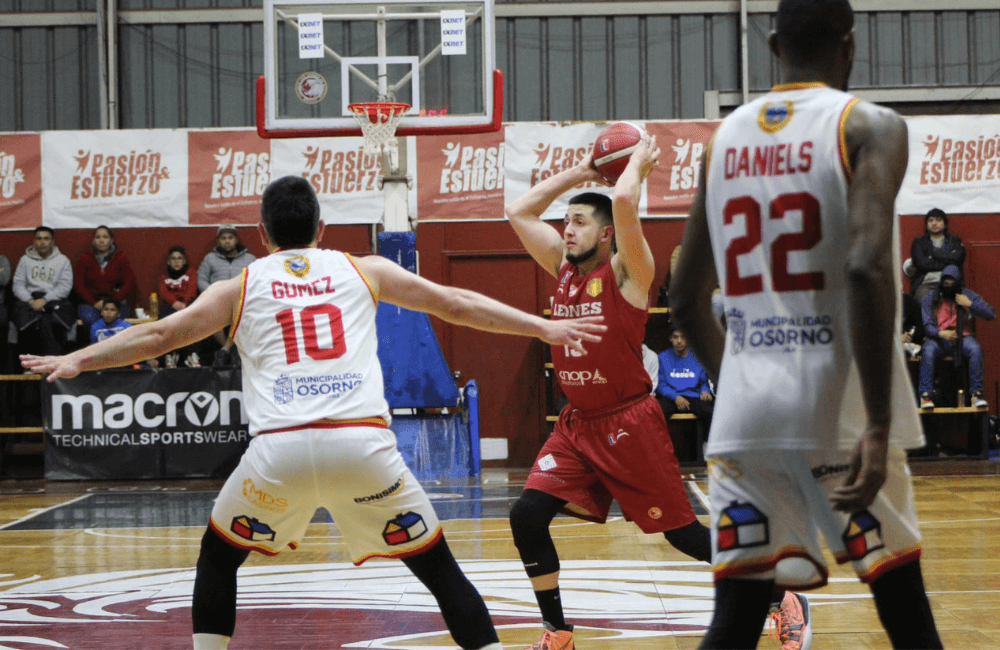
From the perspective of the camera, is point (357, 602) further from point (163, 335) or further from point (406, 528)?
point (163, 335)

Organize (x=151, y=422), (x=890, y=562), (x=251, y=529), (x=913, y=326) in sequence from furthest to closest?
(x=913, y=326), (x=151, y=422), (x=251, y=529), (x=890, y=562)

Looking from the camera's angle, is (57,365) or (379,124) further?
(379,124)

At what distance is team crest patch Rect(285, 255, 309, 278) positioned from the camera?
347cm

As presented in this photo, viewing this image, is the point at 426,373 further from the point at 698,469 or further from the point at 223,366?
the point at 698,469

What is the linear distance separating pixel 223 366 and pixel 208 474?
118 centimetres

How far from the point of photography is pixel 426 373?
1009cm

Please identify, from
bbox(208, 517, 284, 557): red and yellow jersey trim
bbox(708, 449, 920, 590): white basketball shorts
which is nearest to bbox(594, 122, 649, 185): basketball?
bbox(208, 517, 284, 557): red and yellow jersey trim

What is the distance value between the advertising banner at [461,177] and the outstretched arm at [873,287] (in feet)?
35.7

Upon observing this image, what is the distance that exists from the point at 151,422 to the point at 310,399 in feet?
29.4

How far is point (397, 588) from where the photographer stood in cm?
591

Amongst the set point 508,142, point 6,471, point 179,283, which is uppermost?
point 508,142

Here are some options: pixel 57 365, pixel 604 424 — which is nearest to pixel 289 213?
pixel 57 365

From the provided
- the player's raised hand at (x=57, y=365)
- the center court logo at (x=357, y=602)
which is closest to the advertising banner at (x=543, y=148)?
the center court logo at (x=357, y=602)

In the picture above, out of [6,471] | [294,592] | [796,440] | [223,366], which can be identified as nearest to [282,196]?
[796,440]
